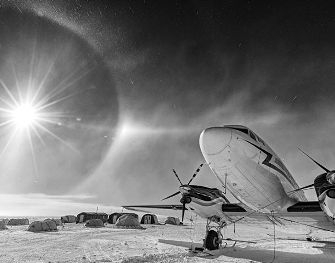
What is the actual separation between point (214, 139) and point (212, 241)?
716 cm

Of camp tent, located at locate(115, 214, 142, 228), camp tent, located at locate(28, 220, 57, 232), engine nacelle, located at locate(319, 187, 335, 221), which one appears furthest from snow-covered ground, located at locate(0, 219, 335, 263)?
camp tent, located at locate(115, 214, 142, 228)

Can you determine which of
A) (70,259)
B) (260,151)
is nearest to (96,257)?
(70,259)

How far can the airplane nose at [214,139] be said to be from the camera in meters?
12.2

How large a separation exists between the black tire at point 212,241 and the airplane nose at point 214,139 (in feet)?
20.4

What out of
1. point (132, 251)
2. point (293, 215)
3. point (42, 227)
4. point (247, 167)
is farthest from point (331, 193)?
point (42, 227)

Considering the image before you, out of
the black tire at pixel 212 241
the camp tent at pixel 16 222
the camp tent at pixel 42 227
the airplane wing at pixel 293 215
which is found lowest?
the camp tent at pixel 16 222

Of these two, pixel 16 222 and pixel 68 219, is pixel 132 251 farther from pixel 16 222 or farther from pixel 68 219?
pixel 68 219

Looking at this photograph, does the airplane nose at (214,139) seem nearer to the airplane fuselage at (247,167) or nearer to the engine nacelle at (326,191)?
the airplane fuselage at (247,167)

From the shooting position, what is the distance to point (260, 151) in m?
13.9

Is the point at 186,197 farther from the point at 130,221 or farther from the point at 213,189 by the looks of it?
the point at 130,221

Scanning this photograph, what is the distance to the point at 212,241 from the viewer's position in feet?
51.7

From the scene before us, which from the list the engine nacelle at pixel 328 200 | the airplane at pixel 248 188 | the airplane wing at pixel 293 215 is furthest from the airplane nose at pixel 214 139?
the airplane wing at pixel 293 215

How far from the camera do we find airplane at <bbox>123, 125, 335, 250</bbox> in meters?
12.5

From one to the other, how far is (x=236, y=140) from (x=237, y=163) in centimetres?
123
